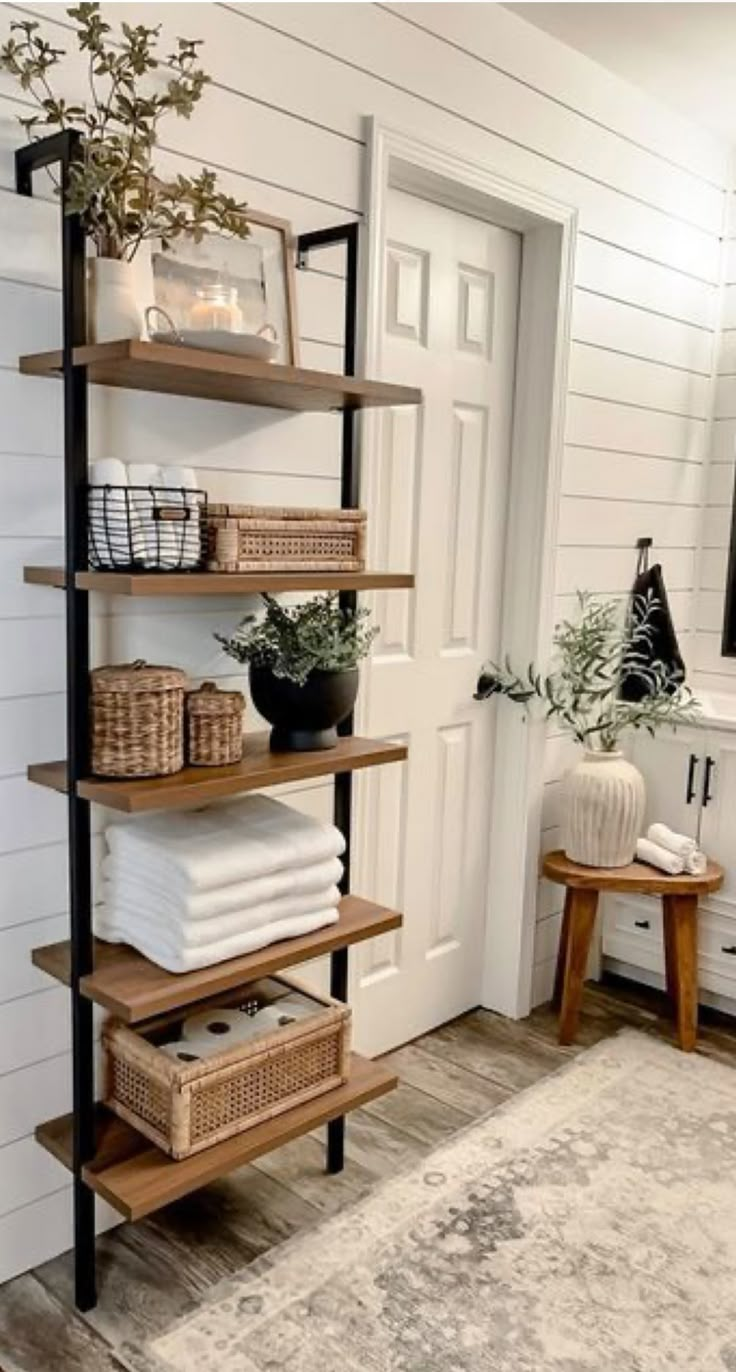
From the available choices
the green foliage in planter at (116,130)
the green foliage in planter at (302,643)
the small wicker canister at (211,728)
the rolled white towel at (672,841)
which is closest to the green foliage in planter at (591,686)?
the rolled white towel at (672,841)

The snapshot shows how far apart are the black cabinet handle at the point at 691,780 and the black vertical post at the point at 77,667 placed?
1.88m

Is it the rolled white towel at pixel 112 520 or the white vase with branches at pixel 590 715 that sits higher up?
the rolled white towel at pixel 112 520

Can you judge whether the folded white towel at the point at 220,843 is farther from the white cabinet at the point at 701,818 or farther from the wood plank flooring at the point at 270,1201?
→ the white cabinet at the point at 701,818

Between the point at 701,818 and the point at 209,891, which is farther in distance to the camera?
the point at 701,818

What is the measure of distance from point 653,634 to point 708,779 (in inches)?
18.2

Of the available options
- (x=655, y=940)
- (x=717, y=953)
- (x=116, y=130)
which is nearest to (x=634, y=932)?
(x=655, y=940)

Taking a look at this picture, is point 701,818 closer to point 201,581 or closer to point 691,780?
point 691,780

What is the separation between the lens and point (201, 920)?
1695mm

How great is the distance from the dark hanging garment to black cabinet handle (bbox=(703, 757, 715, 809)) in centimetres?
28

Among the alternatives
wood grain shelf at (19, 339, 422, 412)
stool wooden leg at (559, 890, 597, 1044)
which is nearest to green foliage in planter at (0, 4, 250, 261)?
wood grain shelf at (19, 339, 422, 412)

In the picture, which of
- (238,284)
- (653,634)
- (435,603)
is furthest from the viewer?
(653,634)

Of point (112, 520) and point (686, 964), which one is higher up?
point (112, 520)

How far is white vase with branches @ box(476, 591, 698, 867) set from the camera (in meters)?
2.75

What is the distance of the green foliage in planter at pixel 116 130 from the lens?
4.99ft
